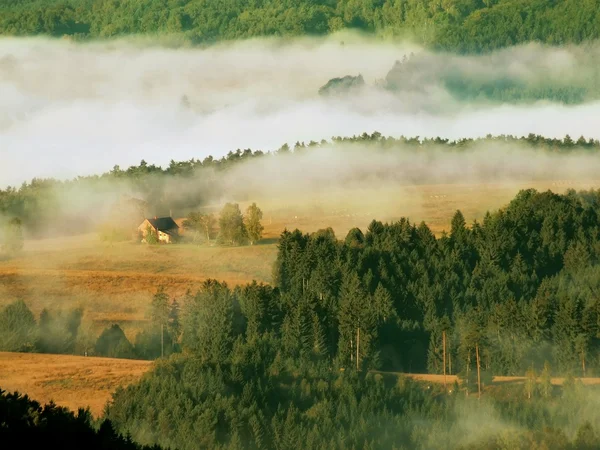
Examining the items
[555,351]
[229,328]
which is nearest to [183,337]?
[229,328]

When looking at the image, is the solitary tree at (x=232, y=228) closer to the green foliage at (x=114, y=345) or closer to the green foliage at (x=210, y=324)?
the green foliage at (x=210, y=324)

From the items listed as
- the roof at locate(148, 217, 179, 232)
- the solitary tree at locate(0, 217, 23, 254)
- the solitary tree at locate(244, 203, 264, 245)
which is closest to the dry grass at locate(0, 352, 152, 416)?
the solitary tree at locate(0, 217, 23, 254)

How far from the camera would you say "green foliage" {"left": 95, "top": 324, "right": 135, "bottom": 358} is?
11843 centimetres

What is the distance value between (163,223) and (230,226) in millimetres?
12722

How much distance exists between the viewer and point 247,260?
5866 inches

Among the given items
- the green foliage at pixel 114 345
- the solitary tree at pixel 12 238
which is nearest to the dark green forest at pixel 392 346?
the green foliage at pixel 114 345

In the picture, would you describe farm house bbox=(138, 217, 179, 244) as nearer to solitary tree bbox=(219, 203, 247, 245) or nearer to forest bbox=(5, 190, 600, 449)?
solitary tree bbox=(219, 203, 247, 245)

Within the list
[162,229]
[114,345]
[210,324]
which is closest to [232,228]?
[162,229]

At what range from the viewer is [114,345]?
12044cm

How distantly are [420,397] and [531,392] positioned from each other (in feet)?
22.7

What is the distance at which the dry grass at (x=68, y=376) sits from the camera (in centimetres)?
10662

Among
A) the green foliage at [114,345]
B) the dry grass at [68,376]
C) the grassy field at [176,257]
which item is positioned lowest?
the dry grass at [68,376]

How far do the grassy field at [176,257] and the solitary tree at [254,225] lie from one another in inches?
45.6

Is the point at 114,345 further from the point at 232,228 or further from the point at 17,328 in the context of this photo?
the point at 232,228
